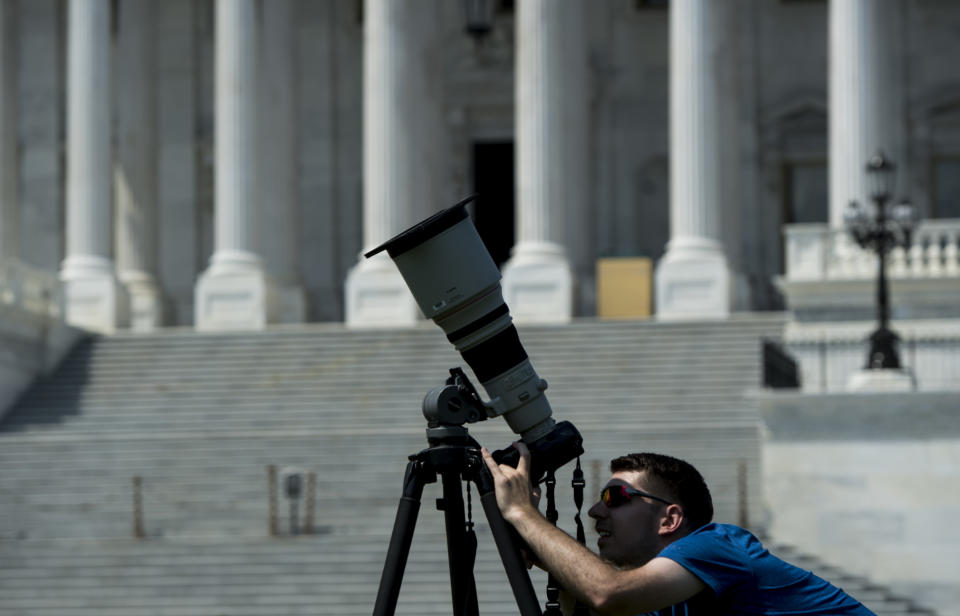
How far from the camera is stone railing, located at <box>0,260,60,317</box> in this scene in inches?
1500

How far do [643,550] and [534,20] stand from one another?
36.2 meters

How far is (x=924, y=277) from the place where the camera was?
36.2 m

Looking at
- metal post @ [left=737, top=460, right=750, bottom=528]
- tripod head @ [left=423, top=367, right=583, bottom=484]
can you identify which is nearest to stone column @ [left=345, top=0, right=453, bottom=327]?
metal post @ [left=737, top=460, right=750, bottom=528]

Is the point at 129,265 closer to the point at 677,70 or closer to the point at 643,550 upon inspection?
the point at 677,70

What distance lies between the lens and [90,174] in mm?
43875

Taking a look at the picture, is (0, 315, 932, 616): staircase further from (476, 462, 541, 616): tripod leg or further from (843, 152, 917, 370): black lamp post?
(476, 462, 541, 616): tripod leg

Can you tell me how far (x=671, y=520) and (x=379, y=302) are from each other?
3566 centimetres

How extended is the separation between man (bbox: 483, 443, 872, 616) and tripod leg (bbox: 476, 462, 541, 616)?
0.07 m

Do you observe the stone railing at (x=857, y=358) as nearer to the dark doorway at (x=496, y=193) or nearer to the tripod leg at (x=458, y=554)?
the dark doorway at (x=496, y=193)

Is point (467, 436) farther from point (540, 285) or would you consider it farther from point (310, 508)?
point (540, 285)

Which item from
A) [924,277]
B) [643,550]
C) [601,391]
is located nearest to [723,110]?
[924,277]

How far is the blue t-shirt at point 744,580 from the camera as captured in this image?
5820 mm

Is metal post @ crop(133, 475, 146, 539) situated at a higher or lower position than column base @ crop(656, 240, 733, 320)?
lower

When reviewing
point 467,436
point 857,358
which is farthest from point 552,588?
point 857,358
